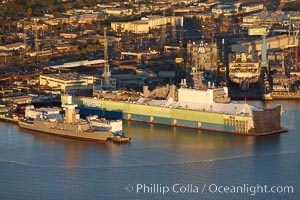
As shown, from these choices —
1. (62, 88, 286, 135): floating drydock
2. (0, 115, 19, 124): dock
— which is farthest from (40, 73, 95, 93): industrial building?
(0, 115, 19, 124): dock

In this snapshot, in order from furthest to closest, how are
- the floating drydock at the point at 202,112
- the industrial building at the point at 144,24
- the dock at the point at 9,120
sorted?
1. the industrial building at the point at 144,24
2. the dock at the point at 9,120
3. the floating drydock at the point at 202,112

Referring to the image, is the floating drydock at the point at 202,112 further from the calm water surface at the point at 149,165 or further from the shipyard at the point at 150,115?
the calm water surface at the point at 149,165

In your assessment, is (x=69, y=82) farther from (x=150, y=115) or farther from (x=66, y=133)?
(x=66, y=133)

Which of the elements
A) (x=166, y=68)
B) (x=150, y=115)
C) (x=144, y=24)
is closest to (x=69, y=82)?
(x=166, y=68)

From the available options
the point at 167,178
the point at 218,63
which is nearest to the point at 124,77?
the point at 218,63

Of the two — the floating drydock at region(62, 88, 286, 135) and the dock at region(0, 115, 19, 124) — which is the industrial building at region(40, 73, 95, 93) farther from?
the dock at region(0, 115, 19, 124)

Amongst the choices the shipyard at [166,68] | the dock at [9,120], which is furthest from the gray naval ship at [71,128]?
the shipyard at [166,68]
